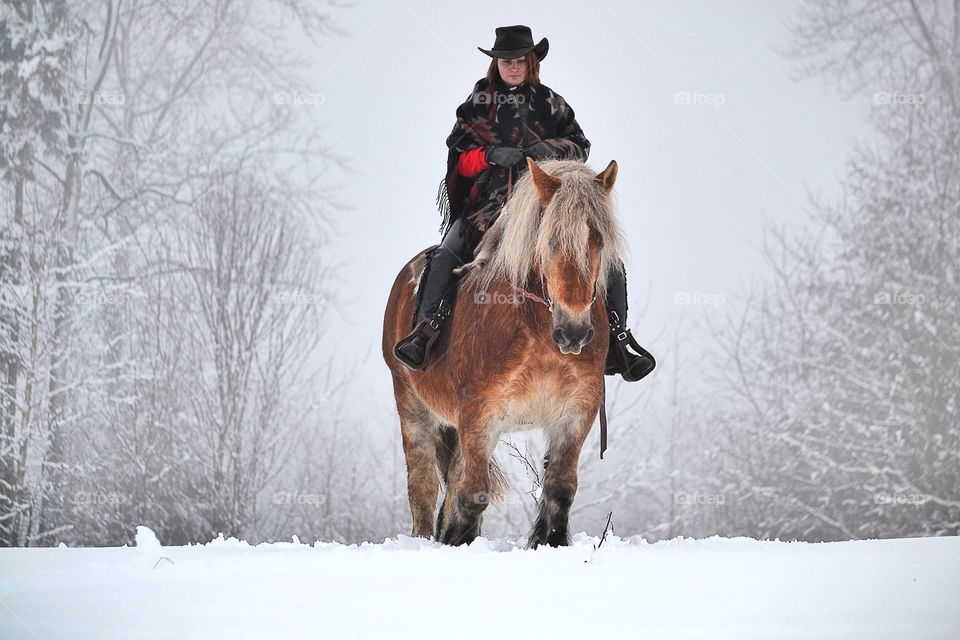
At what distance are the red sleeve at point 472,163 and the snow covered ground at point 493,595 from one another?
2689 mm

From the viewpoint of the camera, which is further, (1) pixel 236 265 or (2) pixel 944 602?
(1) pixel 236 265

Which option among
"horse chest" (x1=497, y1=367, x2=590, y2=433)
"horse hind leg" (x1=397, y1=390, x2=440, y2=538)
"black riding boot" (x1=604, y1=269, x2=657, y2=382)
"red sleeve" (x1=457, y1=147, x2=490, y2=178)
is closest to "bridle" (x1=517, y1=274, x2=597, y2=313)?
"horse chest" (x1=497, y1=367, x2=590, y2=433)

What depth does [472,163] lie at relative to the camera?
22.5ft

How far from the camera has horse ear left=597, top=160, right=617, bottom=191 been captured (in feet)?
18.7

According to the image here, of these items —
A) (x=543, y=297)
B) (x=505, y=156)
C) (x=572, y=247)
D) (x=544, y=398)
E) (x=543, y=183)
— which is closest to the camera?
(x=572, y=247)

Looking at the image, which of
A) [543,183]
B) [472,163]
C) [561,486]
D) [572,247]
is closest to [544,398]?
[561,486]

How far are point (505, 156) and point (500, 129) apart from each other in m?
0.52

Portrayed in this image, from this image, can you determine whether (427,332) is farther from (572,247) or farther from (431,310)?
(572,247)

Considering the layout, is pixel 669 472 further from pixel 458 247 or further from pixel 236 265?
pixel 458 247

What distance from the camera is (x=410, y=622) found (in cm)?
376

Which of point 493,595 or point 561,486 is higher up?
point 561,486

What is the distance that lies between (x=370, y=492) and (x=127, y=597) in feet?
47.9

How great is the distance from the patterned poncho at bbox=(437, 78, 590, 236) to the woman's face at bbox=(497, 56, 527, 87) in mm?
66

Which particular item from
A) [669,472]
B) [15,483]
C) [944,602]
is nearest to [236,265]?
[15,483]
